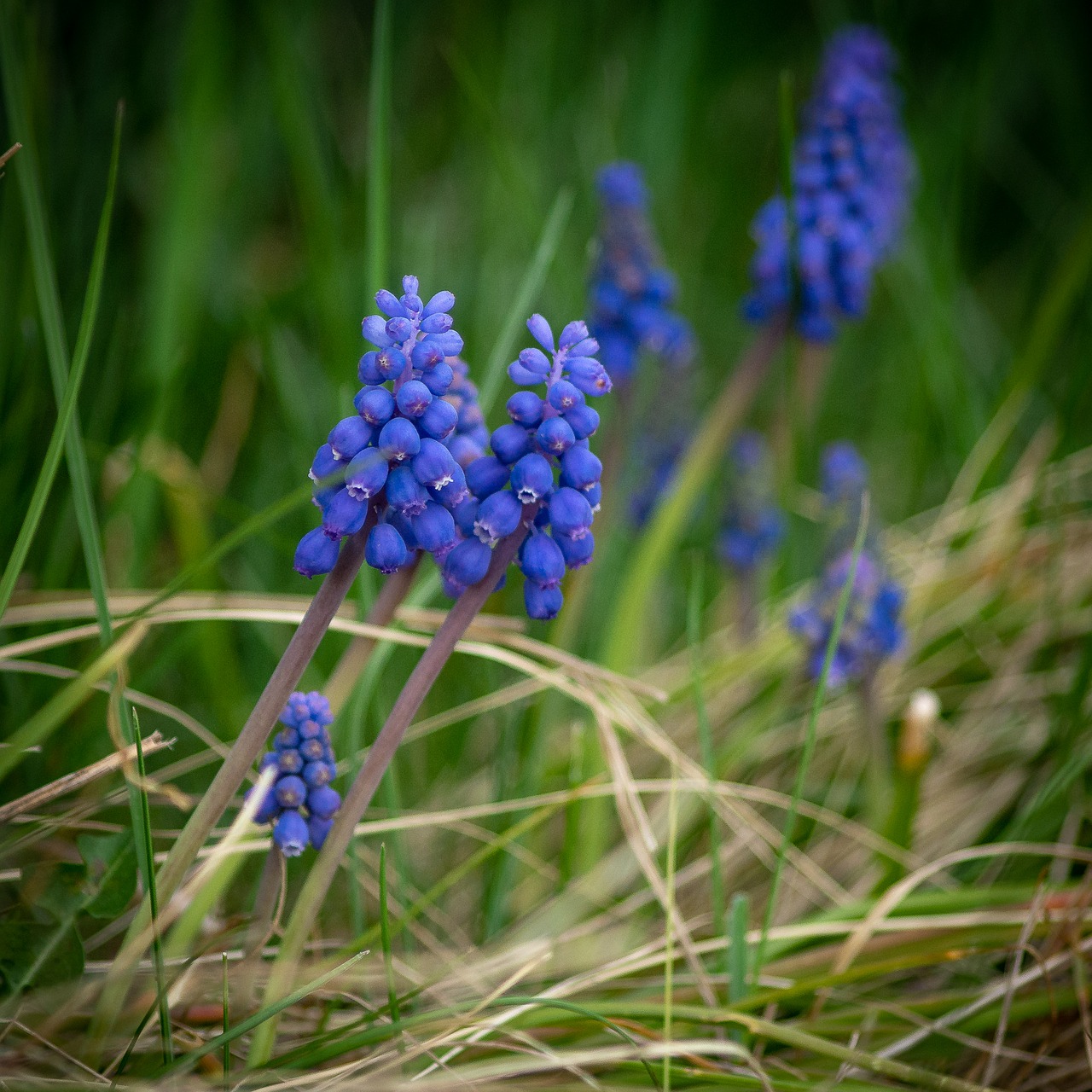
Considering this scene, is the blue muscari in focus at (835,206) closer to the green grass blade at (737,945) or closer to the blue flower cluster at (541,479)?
the blue flower cluster at (541,479)

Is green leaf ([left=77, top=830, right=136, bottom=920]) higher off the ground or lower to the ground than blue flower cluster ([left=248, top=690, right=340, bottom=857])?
lower

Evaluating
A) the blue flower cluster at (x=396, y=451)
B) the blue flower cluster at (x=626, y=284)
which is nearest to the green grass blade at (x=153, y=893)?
the blue flower cluster at (x=396, y=451)

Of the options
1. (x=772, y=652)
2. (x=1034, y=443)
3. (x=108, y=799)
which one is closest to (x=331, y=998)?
(x=108, y=799)

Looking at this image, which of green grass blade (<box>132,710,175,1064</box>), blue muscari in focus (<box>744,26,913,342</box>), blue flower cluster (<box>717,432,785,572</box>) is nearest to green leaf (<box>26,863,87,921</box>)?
green grass blade (<box>132,710,175,1064</box>)

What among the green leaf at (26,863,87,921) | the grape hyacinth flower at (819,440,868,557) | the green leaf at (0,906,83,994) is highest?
the grape hyacinth flower at (819,440,868,557)

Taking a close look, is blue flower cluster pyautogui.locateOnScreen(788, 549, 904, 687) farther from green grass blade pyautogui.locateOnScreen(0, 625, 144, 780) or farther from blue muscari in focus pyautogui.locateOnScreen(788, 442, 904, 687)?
green grass blade pyautogui.locateOnScreen(0, 625, 144, 780)

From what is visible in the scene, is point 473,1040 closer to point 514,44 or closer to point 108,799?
point 108,799
